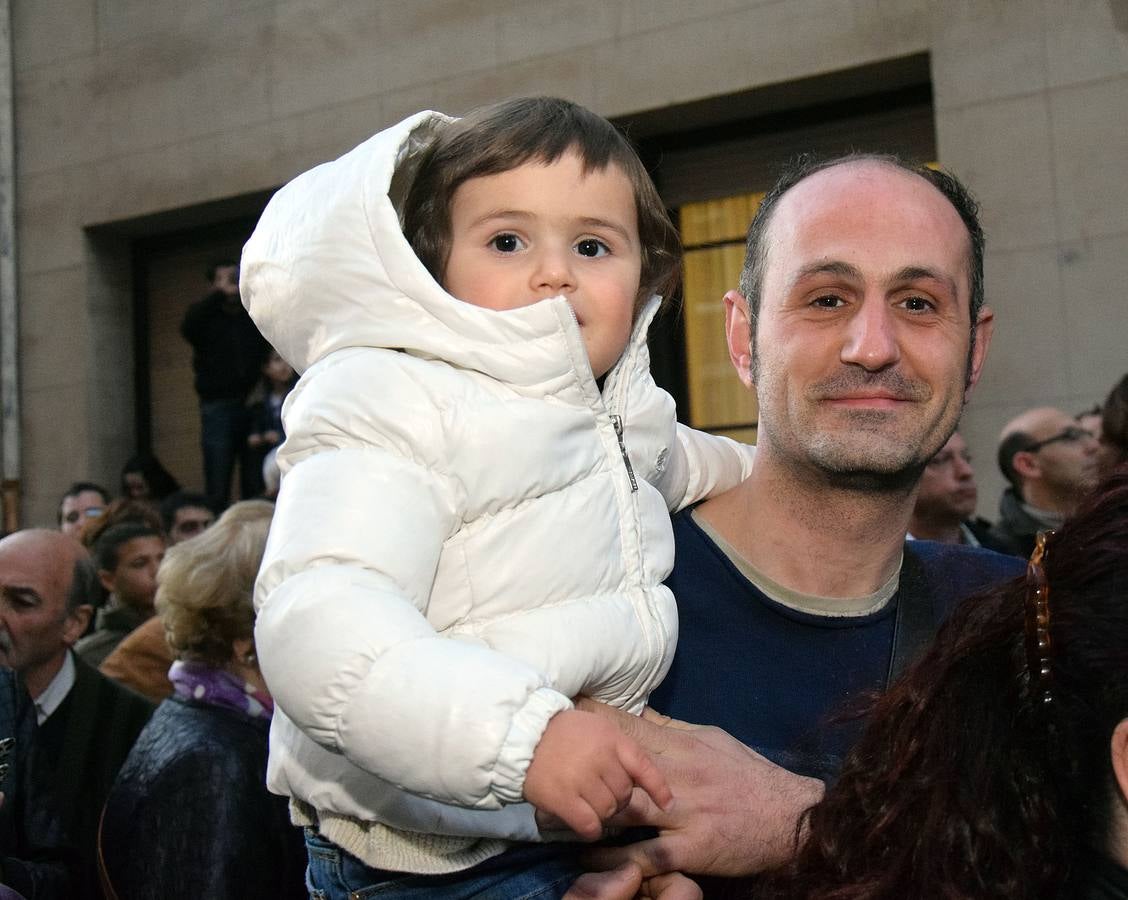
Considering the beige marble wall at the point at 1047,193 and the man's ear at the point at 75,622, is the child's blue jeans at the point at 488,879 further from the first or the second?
the beige marble wall at the point at 1047,193

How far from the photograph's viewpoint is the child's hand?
1757 millimetres

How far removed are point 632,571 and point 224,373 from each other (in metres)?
8.37

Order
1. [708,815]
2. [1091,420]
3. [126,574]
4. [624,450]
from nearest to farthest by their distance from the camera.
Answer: [708,815] → [624,450] → [126,574] → [1091,420]

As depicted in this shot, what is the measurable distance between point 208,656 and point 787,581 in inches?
82.2

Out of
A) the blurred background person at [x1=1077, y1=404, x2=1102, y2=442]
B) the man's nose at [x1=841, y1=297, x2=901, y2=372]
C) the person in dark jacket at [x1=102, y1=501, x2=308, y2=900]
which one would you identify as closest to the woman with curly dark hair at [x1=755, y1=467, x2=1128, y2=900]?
the man's nose at [x1=841, y1=297, x2=901, y2=372]

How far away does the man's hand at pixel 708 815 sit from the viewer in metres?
2.16

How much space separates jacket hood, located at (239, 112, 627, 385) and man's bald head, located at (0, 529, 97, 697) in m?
2.55

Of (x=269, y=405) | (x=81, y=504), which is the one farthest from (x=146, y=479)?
(x=81, y=504)

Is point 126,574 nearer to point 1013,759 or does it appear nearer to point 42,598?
point 42,598

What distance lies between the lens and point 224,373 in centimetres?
1024

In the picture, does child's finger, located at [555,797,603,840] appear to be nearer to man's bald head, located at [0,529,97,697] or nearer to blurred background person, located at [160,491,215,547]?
man's bald head, located at [0,529,97,697]

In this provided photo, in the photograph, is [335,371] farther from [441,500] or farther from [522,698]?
[522,698]

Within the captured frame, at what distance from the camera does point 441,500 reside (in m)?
2.09

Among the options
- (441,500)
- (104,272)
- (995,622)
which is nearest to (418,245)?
(441,500)
